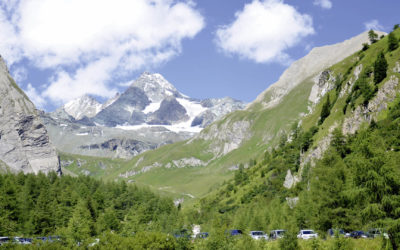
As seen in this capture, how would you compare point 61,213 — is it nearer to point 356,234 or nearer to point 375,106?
point 356,234

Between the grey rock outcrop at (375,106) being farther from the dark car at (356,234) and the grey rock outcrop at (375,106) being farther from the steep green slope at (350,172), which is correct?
the dark car at (356,234)

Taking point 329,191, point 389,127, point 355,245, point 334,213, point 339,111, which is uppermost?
point 339,111

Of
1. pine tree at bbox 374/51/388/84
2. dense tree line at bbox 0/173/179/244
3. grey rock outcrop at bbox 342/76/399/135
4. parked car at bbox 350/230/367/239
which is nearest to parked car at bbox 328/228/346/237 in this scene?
parked car at bbox 350/230/367/239

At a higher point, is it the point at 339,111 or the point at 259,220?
the point at 339,111

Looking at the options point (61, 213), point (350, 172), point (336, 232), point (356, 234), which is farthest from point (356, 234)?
point (61, 213)

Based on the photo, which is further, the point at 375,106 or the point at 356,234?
the point at 375,106

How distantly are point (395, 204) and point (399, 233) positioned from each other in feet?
10.4

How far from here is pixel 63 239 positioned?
89938 millimetres

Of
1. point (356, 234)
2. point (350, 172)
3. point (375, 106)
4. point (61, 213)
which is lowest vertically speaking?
point (356, 234)

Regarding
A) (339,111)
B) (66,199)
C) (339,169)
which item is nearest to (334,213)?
(339,169)

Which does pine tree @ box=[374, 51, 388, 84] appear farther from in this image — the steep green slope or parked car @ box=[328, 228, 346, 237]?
parked car @ box=[328, 228, 346, 237]

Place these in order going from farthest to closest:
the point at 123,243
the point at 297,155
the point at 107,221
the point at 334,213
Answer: the point at 297,155, the point at 107,221, the point at 123,243, the point at 334,213

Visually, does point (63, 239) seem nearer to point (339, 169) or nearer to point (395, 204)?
point (339, 169)

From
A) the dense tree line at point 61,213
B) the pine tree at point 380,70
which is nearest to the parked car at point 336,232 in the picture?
the dense tree line at point 61,213
